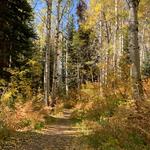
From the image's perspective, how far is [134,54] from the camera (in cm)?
1061

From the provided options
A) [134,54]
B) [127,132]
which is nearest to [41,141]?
[127,132]

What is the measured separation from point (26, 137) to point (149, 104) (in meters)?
4.85

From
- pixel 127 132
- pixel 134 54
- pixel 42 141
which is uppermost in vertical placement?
pixel 134 54

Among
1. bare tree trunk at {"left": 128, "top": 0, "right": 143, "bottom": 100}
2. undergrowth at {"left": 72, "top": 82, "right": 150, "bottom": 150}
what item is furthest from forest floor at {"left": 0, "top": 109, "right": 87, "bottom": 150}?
bare tree trunk at {"left": 128, "top": 0, "right": 143, "bottom": 100}

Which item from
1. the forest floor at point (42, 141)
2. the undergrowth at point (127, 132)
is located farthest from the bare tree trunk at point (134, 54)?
the forest floor at point (42, 141)

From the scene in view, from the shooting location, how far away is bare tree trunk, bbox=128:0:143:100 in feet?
33.7

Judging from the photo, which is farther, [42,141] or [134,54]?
[42,141]

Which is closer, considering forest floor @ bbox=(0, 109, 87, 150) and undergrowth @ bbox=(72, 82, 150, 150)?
undergrowth @ bbox=(72, 82, 150, 150)

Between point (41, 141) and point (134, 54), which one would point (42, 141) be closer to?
point (41, 141)

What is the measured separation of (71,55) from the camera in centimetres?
4625

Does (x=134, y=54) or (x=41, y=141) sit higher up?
(x=134, y=54)

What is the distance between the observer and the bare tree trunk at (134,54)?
10281 mm

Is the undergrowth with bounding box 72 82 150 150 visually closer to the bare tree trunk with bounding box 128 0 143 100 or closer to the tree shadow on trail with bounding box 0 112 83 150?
the bare tree trunk with bounding box 128 0 143 100

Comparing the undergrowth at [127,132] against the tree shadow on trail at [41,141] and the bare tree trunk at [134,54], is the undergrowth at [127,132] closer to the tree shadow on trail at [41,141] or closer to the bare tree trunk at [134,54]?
the bare tree trunk at [134,54]
